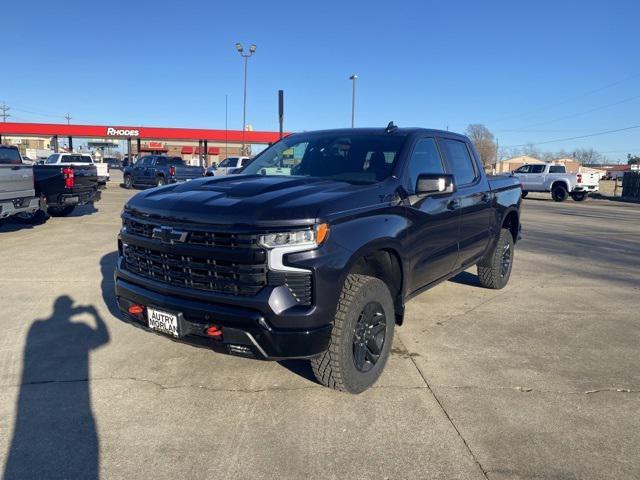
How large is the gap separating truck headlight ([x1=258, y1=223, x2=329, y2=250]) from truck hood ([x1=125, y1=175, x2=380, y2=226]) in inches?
2.4

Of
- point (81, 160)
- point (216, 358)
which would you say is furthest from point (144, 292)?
point (81, 160)

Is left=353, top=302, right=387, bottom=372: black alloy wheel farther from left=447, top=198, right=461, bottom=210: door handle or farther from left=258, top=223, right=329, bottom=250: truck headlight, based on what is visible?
left=447, top=198, right=461, bottom=210: door handle

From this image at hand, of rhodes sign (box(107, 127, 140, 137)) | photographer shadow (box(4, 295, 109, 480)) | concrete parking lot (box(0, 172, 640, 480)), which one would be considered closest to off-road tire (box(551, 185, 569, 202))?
concrete parking lot (box(0, 172, 640, 480))

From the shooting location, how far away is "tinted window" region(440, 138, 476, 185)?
4944mm

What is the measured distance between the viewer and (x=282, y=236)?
293cm

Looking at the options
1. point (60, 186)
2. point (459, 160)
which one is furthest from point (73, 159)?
point (459, 160)

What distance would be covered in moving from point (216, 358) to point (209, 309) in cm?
121

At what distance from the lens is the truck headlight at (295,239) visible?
2.91 m

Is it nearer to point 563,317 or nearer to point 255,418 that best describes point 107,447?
point 255,418

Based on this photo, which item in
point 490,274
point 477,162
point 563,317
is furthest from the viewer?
point 490,274

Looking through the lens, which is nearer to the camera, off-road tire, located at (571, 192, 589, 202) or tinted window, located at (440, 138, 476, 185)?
tinted window, located at (440, 138, 476, 185)

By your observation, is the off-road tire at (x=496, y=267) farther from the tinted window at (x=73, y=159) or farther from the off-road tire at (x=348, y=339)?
the tinted window at (x=73, y=159)

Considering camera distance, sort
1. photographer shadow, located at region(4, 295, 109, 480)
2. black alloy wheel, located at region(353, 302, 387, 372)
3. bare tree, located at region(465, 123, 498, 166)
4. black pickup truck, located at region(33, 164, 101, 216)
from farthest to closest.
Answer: bare tree, located at region(465, 123, 498, 166)
black pickup truck, located at region(33, 164, 101, 216)
black alloy wheel, located at region(353, 302, 387, 372)
photographer shadow, located at region(4, 295, 109, 480)

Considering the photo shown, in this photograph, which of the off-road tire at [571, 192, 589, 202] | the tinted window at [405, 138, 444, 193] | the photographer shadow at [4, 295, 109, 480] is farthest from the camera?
the off-road tire at [571, 192, 589, 202]
